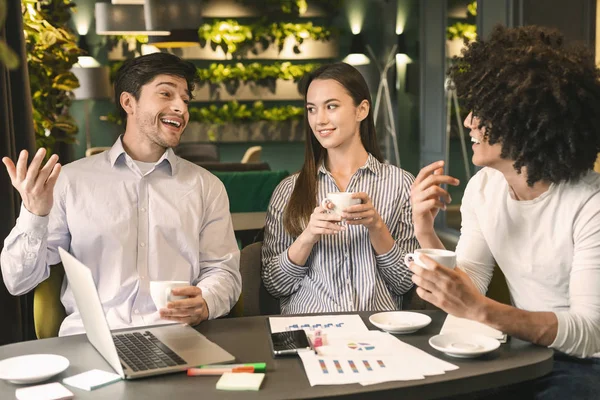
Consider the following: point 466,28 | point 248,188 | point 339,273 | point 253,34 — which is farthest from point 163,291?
point 253,34

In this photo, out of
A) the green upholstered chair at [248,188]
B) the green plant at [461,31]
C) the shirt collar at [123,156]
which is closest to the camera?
the shirt collar at [123,156]

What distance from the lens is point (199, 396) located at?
56.1 inches

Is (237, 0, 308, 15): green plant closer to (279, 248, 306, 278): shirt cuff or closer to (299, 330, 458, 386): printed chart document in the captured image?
(279, 248, 306, 278): shirt cuff

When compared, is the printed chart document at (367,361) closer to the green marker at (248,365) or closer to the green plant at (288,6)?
the green marker at (248,365)

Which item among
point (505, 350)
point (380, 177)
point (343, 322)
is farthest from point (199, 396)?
point (380, 177)

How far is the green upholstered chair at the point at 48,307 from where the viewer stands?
2250 mm

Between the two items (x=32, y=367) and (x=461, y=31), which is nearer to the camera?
(x=32, y=367)

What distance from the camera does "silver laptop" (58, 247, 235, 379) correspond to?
4.97ft

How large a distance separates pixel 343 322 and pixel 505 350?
44 centimetres

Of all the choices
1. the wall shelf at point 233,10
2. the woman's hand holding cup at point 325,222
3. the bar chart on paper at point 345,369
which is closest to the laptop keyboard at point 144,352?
the bar chart on paper at point 345,369

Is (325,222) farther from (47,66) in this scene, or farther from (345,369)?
(47,66)

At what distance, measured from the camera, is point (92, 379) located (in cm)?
152

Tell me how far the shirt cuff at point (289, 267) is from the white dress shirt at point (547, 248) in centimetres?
58

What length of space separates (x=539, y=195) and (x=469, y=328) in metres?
0.45
